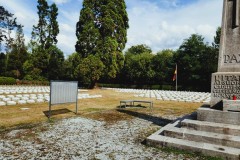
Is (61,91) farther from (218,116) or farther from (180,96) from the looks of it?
(180,96)

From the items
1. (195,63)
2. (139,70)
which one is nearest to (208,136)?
(195,63)

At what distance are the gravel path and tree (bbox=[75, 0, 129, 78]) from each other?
2353 cm

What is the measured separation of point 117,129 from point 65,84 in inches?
147

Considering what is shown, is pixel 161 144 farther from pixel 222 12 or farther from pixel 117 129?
pixel 222 12

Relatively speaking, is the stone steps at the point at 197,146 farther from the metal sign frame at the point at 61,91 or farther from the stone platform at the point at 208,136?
the metal sign frame at the point at 61,91

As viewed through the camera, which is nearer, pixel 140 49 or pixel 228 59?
pixel 228 59

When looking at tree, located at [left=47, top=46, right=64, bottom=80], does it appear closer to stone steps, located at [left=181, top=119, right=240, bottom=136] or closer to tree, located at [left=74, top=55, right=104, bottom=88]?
tree, located at [left=74, top=55, right=104, bottom=88]

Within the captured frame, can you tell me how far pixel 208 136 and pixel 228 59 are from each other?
106 inches

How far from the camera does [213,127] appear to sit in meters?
5.41

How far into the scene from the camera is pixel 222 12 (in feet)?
21.7

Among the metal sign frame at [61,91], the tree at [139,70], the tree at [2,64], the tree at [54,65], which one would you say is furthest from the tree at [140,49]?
the metal sign frame at [61,91]

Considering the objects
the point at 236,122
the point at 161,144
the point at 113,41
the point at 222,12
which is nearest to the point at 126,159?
the point at 161,144

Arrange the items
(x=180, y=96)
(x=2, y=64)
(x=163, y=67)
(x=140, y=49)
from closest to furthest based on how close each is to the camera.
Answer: (x=180, y=96) → (x=163, y=67) → (x=2, y=64) → (x=140, y=49)

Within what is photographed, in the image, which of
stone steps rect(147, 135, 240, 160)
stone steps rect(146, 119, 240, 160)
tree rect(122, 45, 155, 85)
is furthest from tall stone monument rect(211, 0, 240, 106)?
tree rect(122, 45, 155, 85)
